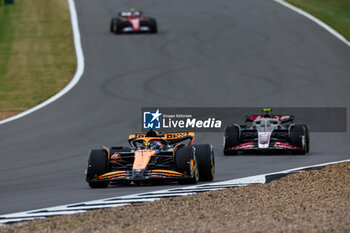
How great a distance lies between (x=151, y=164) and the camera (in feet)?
50.2

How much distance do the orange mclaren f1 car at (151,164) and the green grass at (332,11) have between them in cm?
2759

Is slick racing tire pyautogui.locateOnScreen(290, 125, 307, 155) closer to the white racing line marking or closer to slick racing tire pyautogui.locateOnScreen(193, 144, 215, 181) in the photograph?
the white racing line marking

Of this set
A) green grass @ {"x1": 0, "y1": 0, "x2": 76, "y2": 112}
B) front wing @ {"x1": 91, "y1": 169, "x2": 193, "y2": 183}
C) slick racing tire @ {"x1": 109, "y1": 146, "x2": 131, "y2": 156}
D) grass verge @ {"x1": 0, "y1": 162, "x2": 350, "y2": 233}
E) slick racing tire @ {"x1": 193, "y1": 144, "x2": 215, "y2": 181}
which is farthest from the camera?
green grass @ {"x1": 0, "y1": 0, "x2": 76, "y2": 112}

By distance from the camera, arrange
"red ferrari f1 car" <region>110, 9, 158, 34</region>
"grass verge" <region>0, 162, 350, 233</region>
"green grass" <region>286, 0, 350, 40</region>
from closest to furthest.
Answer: "grass verge" <region>0, 162, 350, 233</region> → "red ferrari f1 car" <region>110, 9, 158, 34</region> → "green grass" <region>286, 0, 350, 40</region>

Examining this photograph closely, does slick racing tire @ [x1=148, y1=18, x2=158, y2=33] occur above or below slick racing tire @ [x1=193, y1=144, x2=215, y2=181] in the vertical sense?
above

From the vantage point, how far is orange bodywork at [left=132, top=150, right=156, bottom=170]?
589 inches

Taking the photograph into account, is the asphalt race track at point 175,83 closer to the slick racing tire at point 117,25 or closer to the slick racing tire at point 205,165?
the slick racing tire at point 117,25

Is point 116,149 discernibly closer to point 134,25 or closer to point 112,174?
point 112,174

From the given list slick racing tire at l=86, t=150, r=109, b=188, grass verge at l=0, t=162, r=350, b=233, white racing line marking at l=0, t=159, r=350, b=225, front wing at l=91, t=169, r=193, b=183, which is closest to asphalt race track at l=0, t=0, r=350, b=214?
front wing at l=91, t=169, r=193, b=183

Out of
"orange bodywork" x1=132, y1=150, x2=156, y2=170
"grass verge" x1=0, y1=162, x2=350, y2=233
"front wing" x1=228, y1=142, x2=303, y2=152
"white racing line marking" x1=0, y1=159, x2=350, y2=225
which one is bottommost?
"front wing" x1=228, y1=142, x2=303, y2=152

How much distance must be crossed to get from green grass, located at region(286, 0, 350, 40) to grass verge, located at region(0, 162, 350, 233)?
29.8m

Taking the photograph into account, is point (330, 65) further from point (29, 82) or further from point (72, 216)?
point (72, 216)

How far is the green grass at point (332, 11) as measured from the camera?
44281 mm

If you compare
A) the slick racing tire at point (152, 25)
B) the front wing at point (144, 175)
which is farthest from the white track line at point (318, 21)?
the front wing at point (144, 175)
